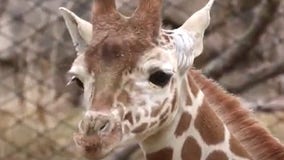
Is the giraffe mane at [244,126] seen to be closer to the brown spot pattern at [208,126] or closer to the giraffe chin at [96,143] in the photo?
the brown spot pattern at [208,126]

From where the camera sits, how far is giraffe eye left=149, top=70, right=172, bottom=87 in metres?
2.02

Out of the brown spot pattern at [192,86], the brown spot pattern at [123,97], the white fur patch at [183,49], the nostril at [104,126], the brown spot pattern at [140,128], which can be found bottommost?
the nostril at [104,126]

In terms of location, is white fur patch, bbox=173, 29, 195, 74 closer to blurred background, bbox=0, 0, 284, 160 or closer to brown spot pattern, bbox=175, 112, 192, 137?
brown spot pattern, bbox=175, 112, 192, 137

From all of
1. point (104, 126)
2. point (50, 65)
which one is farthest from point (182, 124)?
point (50, 65)

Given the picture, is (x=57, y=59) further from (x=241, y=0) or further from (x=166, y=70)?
(x=166, y=70)

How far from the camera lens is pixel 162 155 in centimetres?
215

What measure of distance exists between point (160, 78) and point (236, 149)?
31 cm

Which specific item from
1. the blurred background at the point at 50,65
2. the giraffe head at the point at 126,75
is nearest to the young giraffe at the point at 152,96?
the giraffe head at the point at 126,75

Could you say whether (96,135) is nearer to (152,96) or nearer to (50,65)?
(152,96)

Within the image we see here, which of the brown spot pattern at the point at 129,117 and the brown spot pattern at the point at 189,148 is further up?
the brown spot pattern at the point at 189,148

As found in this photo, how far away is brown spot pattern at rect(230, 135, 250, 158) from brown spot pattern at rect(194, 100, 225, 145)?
0.04 meters

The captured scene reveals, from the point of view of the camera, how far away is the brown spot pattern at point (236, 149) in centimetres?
222

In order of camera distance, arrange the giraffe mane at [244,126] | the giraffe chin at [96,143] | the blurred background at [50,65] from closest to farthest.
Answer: the giraffe chin at [96,143], the giraffe mane at [244,126], the blurred background at [50,65]

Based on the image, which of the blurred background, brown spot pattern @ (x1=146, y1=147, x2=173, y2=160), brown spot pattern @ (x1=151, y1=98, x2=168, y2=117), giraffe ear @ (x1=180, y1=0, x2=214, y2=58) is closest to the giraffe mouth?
brown spot pattern @ (x1=151, y1=98, x2=168, y2=117)
